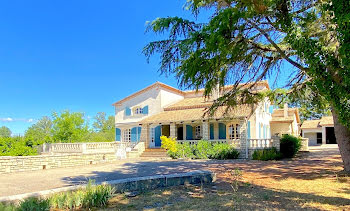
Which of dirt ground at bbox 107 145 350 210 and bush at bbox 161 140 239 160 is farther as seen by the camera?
bush at bbox 161 140 239 160

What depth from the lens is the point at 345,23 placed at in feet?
16.3

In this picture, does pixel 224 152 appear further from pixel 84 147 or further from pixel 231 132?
pixel 84 147

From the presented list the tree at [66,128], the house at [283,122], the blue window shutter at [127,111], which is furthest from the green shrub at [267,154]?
the tree at [66,128]

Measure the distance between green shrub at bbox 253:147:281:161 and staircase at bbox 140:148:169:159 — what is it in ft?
24.7

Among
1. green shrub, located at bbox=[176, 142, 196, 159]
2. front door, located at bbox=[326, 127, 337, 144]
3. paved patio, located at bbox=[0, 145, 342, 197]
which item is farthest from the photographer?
front door, located at bbox=[326, 127, 337, 144]

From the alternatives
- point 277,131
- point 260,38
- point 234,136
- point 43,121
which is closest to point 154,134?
point 234,136

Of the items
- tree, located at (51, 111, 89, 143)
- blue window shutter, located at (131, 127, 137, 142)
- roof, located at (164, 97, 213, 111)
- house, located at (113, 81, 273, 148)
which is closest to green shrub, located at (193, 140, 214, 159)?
house, located at (113, 81, 273, 148)

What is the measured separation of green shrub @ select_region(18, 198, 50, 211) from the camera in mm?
4938

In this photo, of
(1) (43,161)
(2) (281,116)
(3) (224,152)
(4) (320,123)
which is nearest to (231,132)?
(3) (224,152)

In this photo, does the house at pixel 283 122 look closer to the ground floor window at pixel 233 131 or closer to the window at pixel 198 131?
the ground floor window at pixel 233 131

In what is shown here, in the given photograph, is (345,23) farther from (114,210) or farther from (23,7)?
(23,7)

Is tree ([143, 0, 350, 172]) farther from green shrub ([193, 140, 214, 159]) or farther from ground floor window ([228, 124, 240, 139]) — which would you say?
ground floor window ([228, 124, 240, 139])

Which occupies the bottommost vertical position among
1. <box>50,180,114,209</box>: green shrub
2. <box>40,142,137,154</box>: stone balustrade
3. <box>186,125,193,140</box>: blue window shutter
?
<box>40,142,137,154</box>: stone balustrade

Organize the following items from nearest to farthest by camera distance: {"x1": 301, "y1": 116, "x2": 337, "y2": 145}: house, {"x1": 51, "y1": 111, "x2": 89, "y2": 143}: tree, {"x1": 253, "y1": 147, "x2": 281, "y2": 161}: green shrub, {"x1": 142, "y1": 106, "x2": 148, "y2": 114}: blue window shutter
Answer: {"x1": 253, "y1": 147, "x2": 281, "y2": 161}: green shrub
{"x1": 142, "y1": 106, "x2": 148, "y2": 114}: blue window shutter
{"x1": 51, "y1": 111, "x2": 89, "y2": 143}: tree
{"x1": 301, "y1": 116, "x2": 337, "y2": 145}: house
